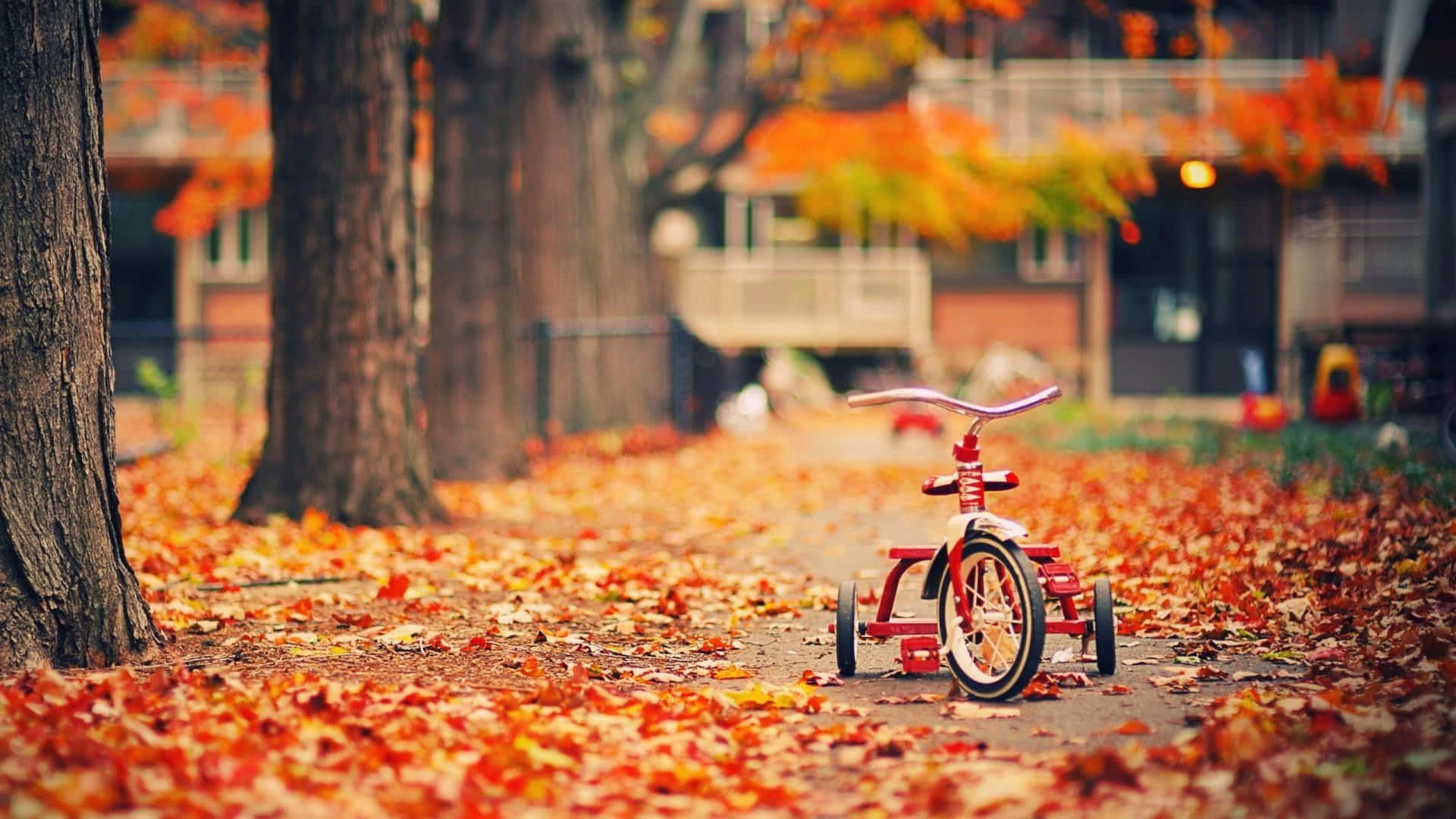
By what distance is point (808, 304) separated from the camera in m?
34.0

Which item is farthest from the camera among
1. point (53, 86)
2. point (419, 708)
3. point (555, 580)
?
point (555, 580)

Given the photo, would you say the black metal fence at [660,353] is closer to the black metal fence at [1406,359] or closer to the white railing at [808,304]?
the black metal fence at [1406,359]

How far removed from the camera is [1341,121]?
28078mm

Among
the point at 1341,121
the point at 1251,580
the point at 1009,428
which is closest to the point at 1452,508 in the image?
the point at 1251,580

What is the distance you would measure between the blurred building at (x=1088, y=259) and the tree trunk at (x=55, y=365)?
26.5 metres

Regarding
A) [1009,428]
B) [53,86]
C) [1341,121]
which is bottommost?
[1009,428]

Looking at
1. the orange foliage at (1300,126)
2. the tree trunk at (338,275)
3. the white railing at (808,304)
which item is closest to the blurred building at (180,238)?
the white railing at (808,304)

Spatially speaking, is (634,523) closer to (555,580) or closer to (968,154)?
(555,580)

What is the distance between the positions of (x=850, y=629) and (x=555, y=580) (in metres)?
2.83

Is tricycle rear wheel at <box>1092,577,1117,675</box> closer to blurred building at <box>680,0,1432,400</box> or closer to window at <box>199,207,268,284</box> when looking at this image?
blurred building at <box>680,0,1432,400</box>

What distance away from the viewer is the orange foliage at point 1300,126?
2789cm

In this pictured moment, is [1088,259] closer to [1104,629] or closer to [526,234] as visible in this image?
[526,234]

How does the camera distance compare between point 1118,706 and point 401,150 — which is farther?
point 401,150

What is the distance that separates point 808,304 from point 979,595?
27.9 m
